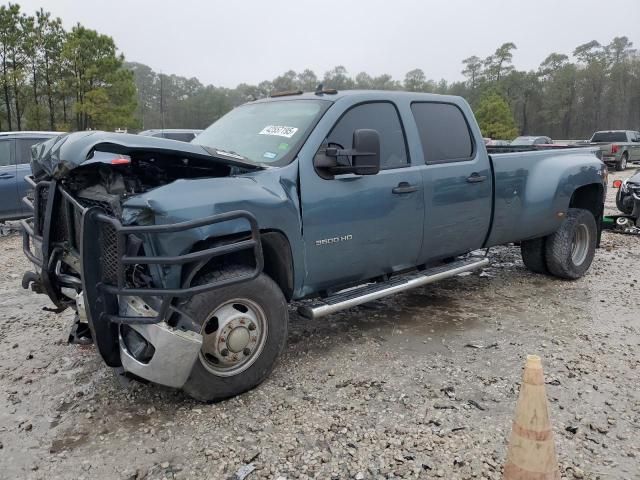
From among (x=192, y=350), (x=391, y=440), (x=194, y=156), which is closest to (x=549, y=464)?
(x=391, y=440)

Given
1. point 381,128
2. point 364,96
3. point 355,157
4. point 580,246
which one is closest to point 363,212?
point 355,157

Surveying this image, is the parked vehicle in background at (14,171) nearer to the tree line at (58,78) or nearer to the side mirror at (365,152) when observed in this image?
the side mirror at (365,152)

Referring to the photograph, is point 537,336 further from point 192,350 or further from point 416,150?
point 192,350

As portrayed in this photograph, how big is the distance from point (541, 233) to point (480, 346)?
6.58ft

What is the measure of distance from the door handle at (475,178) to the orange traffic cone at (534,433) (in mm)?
2656

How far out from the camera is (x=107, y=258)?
3.04 meters

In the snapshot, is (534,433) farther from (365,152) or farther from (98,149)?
(98,149)

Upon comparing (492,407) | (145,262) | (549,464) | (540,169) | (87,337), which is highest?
(540,169)

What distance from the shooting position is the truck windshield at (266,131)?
3742mm

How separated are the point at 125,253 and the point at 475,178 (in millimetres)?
3097

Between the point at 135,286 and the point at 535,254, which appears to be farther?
the point at 535,254

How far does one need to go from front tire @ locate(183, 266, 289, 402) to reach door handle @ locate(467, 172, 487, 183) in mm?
2188

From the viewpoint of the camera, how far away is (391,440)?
290 cm

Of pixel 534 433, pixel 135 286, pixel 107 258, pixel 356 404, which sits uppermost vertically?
pixel 107 258
